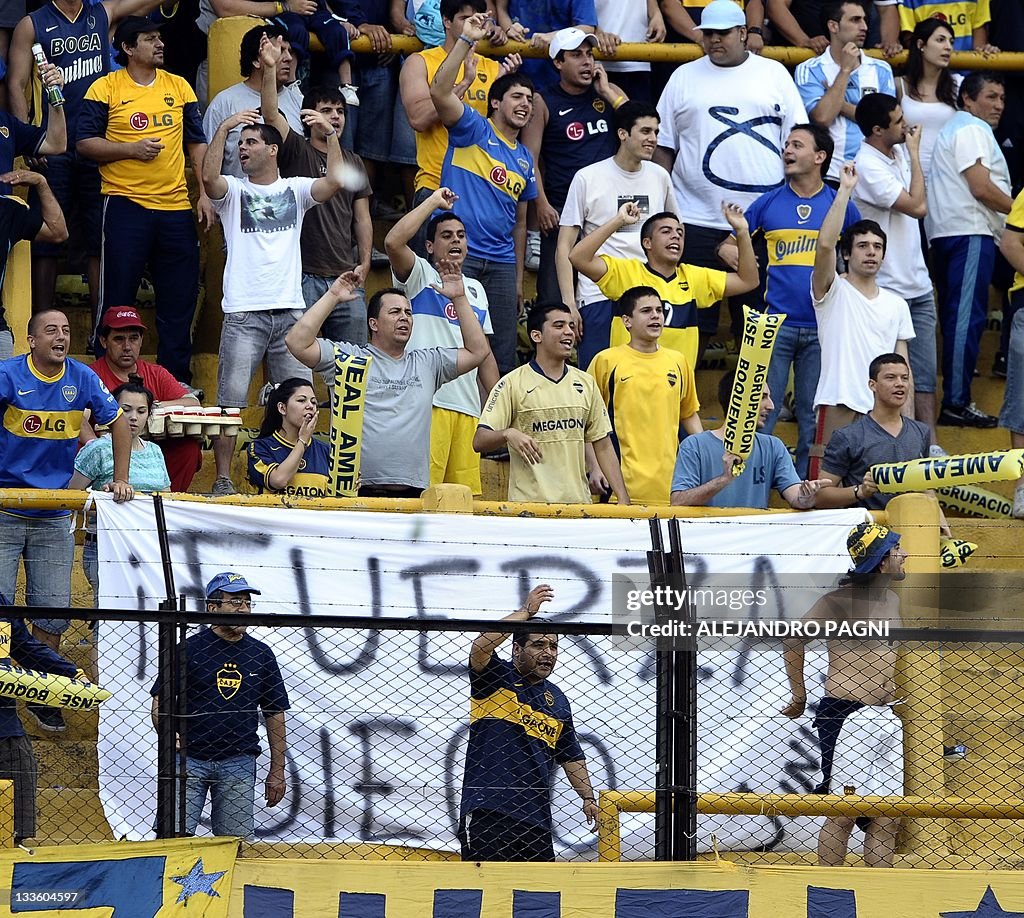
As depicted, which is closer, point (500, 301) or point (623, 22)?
point (500, 301)

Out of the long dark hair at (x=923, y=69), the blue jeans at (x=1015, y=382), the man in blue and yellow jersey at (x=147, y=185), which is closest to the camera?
the blue jeans at (x=1015, y=382)

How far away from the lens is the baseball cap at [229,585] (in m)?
8.42

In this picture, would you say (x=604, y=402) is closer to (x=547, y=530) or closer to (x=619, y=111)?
(x=547, y=530)

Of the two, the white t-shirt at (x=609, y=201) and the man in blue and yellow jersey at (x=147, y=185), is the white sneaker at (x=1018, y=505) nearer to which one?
the white t-shirt at (x=609, y=201)

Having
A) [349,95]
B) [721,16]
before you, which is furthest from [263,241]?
[721,16]

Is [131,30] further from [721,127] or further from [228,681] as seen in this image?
[228,681]

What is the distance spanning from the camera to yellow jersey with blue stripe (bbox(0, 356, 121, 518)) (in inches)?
383

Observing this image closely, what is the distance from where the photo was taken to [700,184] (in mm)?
12922

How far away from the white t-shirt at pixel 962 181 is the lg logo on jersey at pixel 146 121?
5016 millimetres

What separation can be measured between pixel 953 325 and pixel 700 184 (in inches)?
73.9

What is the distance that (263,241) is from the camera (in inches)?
458

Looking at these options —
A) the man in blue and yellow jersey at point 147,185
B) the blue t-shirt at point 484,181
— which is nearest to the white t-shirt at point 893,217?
the blue t-shirt at point 484,181

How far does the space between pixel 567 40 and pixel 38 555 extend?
5.34 meters

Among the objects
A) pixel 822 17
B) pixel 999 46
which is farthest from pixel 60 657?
pixel 999 46
